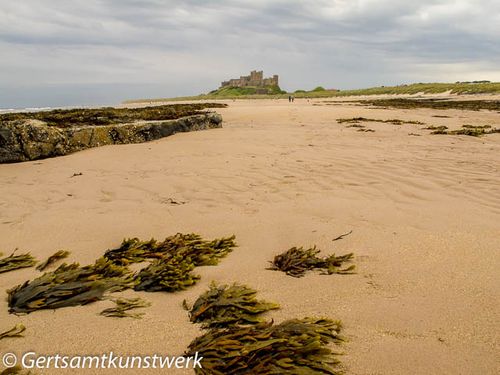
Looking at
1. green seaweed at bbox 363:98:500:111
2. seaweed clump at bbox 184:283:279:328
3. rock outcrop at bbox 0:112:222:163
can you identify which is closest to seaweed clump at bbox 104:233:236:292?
seaweed clump at bbox 184:283:279:328

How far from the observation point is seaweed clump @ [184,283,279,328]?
7.33 ft

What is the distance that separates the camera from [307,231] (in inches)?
142

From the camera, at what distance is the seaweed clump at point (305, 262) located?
111 inches

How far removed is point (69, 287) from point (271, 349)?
150 centimetres

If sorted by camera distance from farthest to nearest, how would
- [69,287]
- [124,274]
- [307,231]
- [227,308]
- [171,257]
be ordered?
[307,231], [171,257], [124,274], [69,287], [227,308]

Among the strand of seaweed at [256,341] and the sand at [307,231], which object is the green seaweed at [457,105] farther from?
the strand of seaweed at [256,341]

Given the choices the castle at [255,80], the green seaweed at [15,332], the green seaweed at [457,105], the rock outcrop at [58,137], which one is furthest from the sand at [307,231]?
the castle at [255,80]

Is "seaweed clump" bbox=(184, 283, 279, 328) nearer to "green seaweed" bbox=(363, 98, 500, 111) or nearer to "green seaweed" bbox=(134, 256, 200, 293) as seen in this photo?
"green seaweed" bbox=(134, 256, 200, 293)

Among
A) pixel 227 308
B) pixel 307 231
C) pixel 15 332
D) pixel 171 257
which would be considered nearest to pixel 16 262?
pixel 15 332

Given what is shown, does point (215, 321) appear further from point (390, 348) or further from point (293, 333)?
point (390, 348)

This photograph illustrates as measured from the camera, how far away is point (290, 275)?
2.79m

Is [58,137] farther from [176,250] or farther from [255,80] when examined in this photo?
[255,80]

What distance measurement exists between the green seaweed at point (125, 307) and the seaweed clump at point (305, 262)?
1.01 m

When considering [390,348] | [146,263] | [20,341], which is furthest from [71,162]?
[390,348]
